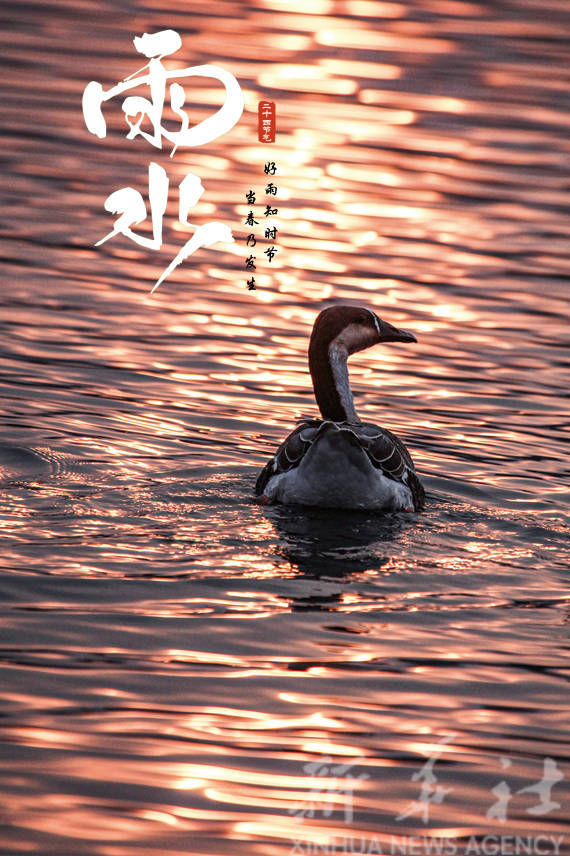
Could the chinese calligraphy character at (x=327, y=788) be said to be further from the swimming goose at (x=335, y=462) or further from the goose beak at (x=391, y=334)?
the goose beak at (x=391, y=334)

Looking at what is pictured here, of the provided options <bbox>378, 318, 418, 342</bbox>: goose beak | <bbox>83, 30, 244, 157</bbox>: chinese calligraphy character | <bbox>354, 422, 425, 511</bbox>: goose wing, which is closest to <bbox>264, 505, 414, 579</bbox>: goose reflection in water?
<bbox>354, 422, 425, 511</bbox>: goose wing

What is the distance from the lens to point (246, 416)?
42.9 feet

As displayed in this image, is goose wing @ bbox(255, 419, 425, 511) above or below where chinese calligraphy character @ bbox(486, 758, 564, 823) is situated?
above

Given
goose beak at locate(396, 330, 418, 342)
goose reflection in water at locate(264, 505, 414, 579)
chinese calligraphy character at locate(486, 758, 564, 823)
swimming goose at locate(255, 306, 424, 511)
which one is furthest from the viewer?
goose beak at locate(396, 330, 418, 342)

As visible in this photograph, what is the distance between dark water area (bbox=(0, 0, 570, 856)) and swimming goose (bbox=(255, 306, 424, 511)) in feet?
0.60

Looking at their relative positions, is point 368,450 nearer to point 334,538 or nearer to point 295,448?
point 295,448

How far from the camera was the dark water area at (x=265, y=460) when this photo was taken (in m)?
6.49

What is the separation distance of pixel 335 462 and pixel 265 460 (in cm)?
175

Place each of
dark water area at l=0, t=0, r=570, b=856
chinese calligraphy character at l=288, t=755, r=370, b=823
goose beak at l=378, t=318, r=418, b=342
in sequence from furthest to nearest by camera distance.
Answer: goose beak at l=378, t=318, r=418, b=342 < dark water area at l=0, t=0, r=570, b=856 < chinese calligraphy character at l=288, t=755, r=370, b=823

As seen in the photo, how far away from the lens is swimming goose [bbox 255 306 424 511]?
10.4 m

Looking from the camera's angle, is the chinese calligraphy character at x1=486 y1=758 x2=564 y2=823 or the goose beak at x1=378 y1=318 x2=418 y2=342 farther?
the goose beak at x1=378 y1=318 x2=418 y2=342

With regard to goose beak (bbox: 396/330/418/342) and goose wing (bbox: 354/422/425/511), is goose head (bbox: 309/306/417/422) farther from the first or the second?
goose wing (bbox: 354/422/425/511)

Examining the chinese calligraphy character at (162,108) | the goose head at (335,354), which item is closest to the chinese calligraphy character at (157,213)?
the chinese calligraphy character at (162,108)

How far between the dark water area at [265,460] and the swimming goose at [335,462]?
183 mm
